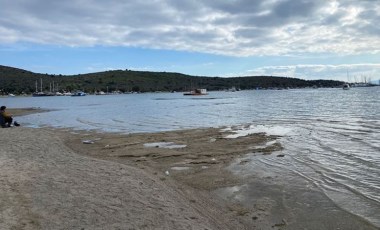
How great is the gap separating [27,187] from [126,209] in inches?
113

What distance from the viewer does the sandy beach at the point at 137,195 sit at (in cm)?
711

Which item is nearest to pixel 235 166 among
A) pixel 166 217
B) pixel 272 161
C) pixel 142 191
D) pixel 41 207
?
pixel 272 161

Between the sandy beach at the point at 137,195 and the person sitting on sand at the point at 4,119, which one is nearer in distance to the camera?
the sandy beach at the point at 137,195

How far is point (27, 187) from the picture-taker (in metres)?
9.02

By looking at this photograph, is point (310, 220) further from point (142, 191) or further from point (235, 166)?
point (235, 166)

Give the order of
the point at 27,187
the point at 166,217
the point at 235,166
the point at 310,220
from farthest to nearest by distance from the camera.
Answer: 1. the point at 235,166
2. the point at 27,187
3. the point at 310,220
4. the point at 166,217

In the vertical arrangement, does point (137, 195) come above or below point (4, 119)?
below

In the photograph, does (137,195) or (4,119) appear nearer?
(137,195)

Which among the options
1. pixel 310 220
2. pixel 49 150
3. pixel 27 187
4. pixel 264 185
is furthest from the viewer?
pixel 49 150

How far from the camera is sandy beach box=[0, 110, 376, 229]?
7.11 meters

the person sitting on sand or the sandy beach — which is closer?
the sandy beach

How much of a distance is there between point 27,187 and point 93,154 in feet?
23.7

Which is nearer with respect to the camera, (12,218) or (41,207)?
(12,218)

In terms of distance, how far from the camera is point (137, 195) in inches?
347
